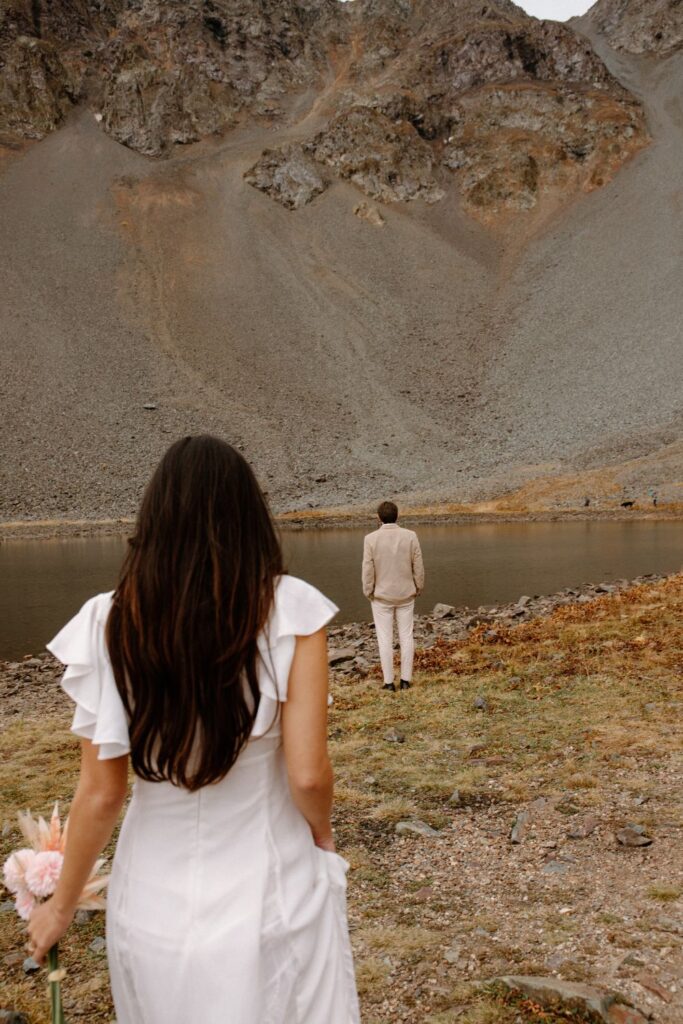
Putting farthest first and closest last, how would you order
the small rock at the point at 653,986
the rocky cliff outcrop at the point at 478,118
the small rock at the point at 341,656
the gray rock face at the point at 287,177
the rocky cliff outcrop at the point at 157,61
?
1. the rocky cliff outcrop at the point at 157,61
2. the rocky cliff outcrop at the point at 478,118
3. the gray rock face at the point at 287,177
4. the small rock at the point at 341,656
5. the small rock at the point at 653,986

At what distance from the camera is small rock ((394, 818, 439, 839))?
6638 millimetres

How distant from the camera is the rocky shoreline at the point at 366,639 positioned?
13.5m

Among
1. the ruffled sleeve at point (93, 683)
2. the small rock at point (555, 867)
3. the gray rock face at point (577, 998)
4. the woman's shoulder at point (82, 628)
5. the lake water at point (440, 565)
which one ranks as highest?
the woman's shoulder at point (82, 628)

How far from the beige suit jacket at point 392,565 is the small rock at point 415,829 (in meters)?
4.64

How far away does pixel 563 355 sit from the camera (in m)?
86.1

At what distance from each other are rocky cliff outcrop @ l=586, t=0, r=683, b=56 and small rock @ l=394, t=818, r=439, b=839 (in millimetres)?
182781

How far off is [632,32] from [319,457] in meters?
146

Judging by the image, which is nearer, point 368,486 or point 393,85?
point 368,486

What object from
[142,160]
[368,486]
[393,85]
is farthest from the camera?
[393,85]

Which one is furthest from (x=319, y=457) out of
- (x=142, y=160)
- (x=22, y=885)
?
(x=142, y=160)

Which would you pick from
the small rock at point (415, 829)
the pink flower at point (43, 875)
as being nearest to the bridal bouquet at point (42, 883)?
the pink flower at point (43, 875)

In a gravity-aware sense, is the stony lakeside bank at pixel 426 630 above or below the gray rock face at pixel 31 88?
below

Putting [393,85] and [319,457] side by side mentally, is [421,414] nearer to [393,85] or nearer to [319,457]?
[319,457]

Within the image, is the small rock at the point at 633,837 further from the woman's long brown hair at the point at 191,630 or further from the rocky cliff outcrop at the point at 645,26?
the rocky cliff outcrop at the point at 645,26
